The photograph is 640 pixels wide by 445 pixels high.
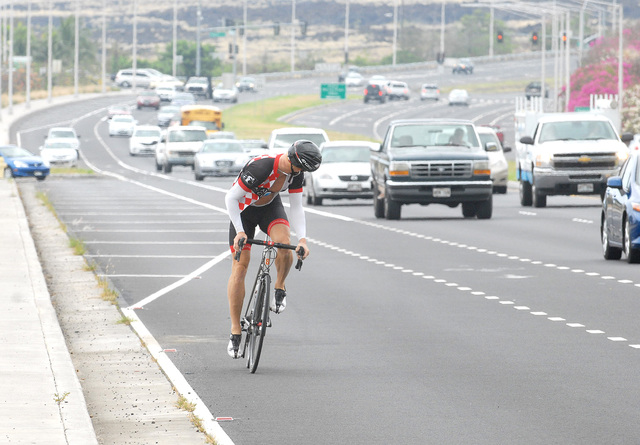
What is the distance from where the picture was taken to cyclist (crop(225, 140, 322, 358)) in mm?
10656

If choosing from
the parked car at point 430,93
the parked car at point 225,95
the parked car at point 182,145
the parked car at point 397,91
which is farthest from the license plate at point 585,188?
the parked car at point 225,95

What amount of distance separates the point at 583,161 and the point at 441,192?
4.70 metres

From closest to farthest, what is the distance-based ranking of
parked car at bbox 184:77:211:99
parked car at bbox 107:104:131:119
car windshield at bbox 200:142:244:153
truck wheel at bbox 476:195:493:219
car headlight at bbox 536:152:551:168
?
truck wheel at bbox 476:195:493:219, car headlight at bbox 536:152:551:168, car windshield at bbox 200:142:244:153, parked car at bbox 107:104:131:119, parked car at bbox 184:77:211:99

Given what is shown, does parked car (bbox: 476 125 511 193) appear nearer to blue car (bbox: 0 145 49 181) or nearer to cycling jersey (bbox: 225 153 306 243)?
blue car (bbox: 0 145 49 181)

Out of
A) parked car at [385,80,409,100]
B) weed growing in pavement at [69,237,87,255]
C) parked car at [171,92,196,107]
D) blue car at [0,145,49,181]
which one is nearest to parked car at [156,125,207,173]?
blue car at [0,145,49,181]

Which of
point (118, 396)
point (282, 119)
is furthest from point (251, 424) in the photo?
point (282, 119)

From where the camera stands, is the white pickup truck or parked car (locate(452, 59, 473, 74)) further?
parked car (locate(452, 59, 473, 74))

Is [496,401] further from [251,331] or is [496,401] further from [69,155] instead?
[69,155]

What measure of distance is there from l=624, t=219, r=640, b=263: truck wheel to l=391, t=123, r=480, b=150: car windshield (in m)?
11.1

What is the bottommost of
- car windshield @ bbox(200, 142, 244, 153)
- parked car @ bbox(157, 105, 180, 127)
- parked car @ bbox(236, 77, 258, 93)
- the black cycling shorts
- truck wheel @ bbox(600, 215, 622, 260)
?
truck wheel @ bbox(600, 215, 622, 260)

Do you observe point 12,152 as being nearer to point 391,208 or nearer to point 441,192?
point 391,208

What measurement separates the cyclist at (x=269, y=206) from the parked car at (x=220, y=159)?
40480 millimetres

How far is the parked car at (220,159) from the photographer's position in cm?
5234

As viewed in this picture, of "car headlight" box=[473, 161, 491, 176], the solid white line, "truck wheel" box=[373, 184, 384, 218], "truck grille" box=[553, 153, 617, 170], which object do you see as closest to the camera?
the solid white line
